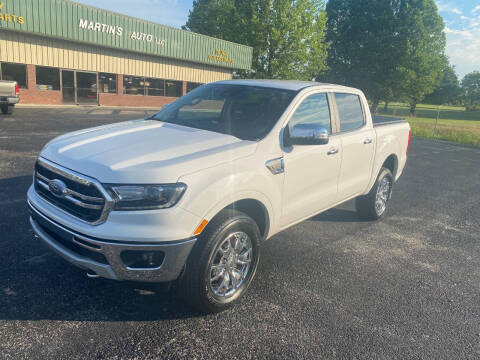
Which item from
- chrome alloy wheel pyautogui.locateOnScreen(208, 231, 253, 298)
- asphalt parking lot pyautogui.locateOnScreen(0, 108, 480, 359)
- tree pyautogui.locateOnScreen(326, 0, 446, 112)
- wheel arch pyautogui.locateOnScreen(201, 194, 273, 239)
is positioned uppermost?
tree pyautogui.locateOnScreen(326, 0, 446, 112)

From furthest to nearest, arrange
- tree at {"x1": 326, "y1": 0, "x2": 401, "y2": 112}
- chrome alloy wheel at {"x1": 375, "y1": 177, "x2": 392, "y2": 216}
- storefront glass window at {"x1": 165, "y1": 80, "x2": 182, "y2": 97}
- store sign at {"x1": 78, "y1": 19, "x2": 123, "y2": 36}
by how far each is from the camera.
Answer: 1. tree at {"x1": 326, "y1": 0, "x2": 401, "y2": 112}
2. storefront glass window at {"x1": 165, "y1": 80, "x2": 182, "y2": 97}
3. store sign at {"x1": 78, "y1": 19, "x2": 123, "y2": 36}
4. chrome alloy wheel at {"x1": 375, "y1": 177, "x2": 392, "y2": 216}

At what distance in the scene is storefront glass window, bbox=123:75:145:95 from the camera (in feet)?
92.8

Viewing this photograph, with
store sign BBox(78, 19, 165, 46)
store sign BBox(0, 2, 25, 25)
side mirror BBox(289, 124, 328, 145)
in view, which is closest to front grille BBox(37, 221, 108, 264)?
side mirror BBox(289, 124, 328, 145)

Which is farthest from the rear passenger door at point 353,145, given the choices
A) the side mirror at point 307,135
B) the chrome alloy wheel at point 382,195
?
the side mirror at point 307,135

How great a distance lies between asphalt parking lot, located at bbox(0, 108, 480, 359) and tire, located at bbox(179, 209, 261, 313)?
0.53 feet

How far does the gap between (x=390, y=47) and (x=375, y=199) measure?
45.2 metres

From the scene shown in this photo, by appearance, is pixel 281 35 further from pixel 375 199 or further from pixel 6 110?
pixel 375 199

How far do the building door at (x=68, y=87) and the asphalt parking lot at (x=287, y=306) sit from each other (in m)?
21.9

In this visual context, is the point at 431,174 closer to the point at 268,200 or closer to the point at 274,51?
the point at 268,200

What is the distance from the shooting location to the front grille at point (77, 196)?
8.50 feet

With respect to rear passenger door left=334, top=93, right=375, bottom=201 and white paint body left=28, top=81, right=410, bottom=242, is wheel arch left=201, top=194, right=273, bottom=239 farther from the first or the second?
rear passenger door left=334, top=93, right=375, bottom=201

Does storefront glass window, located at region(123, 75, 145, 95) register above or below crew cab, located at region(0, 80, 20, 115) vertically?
above

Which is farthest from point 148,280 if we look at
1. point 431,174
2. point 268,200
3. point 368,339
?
point 431,174

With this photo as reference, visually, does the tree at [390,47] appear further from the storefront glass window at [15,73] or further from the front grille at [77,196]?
the front grille at [77,196]
